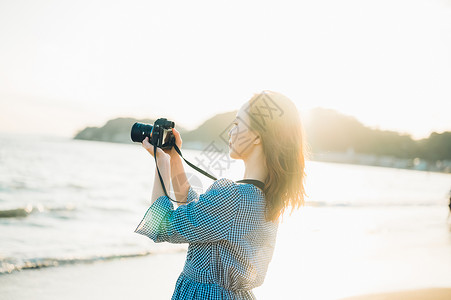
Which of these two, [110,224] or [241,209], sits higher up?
[241,209]

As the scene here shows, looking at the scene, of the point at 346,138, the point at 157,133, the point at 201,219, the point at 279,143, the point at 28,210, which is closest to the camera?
the point at 201,219

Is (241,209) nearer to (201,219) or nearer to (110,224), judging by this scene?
(201,219)

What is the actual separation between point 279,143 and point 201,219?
416 mm

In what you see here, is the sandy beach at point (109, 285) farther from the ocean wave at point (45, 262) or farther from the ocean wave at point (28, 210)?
the ocean wave at point (28, 210)

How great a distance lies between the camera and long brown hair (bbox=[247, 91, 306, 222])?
138 centimetres

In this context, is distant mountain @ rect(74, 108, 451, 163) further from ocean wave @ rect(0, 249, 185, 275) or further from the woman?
the woman

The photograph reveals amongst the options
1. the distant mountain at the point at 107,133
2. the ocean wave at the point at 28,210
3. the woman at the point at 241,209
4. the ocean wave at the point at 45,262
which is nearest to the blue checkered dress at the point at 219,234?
the woman at the point at 241,209

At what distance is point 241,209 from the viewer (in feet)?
4.14

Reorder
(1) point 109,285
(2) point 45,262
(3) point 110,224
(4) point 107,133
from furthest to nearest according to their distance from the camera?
Result: (4) point 107,133, (3) point 110,224, (2) point 45,262, (1) point 109,285

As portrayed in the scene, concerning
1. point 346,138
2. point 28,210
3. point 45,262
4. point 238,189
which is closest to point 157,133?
point 238,189

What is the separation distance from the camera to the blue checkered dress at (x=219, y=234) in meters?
1.24

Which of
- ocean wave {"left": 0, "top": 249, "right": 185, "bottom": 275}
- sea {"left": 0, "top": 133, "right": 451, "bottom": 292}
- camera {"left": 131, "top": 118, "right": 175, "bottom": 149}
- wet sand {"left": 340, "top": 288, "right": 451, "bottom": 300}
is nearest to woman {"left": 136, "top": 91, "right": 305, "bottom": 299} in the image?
camera {"left": 131, "top": 118, "right": 175, "bottom": 149}

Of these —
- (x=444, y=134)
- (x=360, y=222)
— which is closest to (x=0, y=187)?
(x=360, y=222)

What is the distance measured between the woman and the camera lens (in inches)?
7.0
